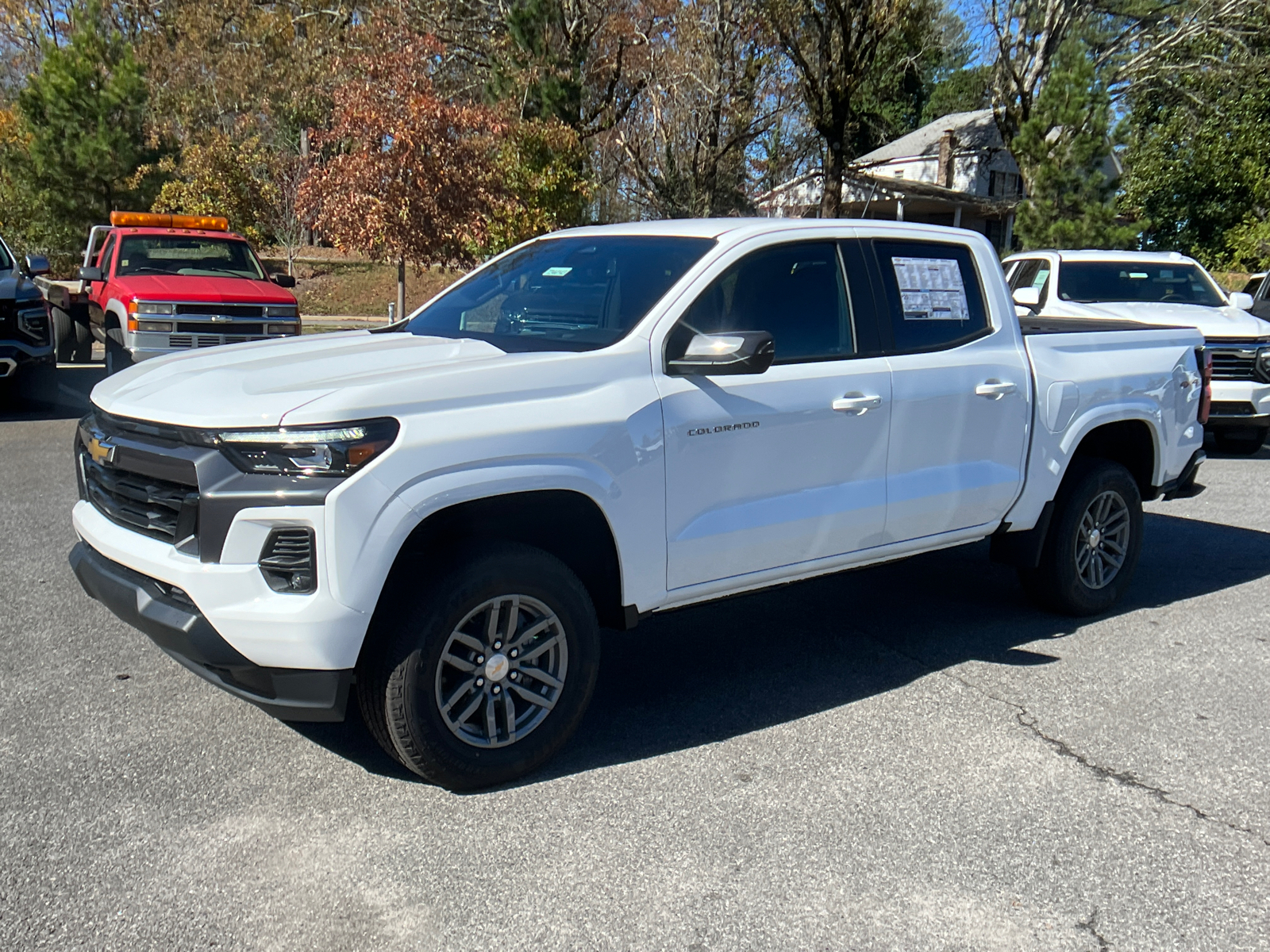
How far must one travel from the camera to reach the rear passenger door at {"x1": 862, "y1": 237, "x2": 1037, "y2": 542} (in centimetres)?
494

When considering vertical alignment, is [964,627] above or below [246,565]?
below

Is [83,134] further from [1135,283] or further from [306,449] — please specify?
[306,449]

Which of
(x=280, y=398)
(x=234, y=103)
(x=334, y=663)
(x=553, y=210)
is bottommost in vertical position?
(x=334, y=663)

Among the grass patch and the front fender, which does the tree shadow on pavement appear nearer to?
the front fender

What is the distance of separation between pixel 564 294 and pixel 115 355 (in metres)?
10.2

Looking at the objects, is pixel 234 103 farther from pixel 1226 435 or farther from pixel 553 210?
pixel 1226 435

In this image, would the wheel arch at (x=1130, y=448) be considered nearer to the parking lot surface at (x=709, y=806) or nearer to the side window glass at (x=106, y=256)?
the parking lot surface at (x=709, y=806)

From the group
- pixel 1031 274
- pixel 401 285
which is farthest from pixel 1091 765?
pixel 401 285

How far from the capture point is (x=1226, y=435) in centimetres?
1184

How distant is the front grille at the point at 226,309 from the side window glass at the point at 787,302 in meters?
9.87

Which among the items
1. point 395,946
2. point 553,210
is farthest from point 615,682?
point 553,210

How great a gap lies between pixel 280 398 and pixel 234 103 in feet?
109

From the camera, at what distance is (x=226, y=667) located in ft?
11.6

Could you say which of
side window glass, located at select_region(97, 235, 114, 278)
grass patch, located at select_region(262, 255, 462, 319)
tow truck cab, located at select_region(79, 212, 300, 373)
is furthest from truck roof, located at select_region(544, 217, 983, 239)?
grass patch, located at select_region(262, 255, 462, 319)
